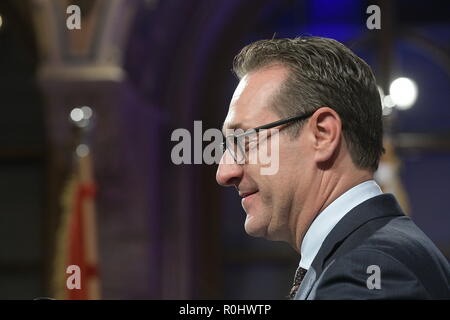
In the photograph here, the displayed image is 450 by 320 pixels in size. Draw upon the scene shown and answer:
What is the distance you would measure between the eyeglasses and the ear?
0.02m

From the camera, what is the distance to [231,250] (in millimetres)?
6168

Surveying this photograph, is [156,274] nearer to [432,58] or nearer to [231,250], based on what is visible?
[231,250]

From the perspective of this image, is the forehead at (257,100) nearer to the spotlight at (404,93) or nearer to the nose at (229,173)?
the nose at (229,173)

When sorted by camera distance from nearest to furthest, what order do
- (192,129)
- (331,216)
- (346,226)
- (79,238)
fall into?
(346,226) → (331,216) → (79,238) → (192,129)

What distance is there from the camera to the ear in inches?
60.6

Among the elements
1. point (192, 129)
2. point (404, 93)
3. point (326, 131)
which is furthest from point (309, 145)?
point (404, 93)

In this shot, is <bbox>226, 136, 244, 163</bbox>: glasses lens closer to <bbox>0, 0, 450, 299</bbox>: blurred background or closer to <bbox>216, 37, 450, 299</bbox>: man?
<bbox>216, 37, 450, 299</bbox>: man

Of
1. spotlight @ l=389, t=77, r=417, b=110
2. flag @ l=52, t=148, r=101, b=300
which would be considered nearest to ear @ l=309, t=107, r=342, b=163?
flag @ l=52, t=148, r=101, b=300

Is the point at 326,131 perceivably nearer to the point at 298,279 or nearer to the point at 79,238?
the point at 298,279

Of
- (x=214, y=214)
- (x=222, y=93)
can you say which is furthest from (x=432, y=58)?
(x=214, y=214)

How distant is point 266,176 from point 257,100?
0.14m

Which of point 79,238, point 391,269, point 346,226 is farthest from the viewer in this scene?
point 79,238

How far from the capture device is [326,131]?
5.07 feet
